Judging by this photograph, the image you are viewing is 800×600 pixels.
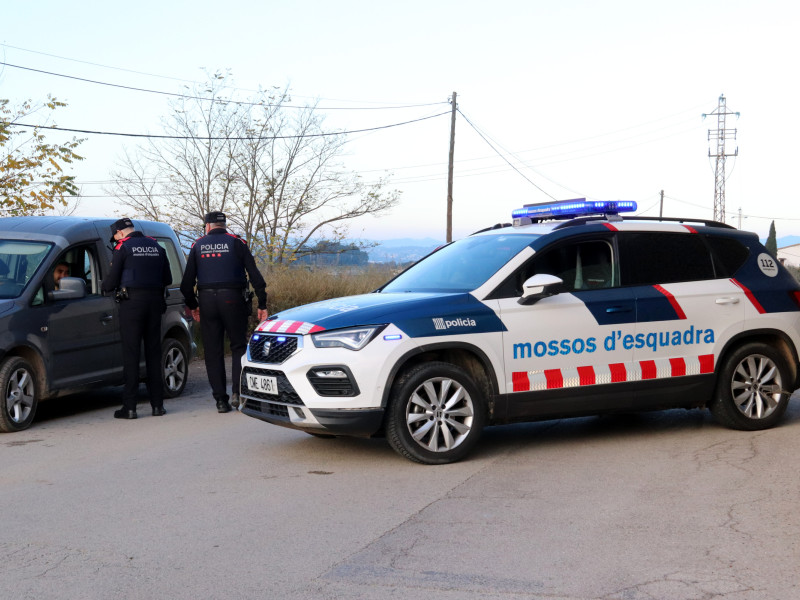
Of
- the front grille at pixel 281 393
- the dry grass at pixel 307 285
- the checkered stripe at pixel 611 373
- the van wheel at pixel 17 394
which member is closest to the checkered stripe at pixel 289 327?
the front grille at pixel 281 393

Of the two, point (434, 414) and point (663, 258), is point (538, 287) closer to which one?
point (434, 414)

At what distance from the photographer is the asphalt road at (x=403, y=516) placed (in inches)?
172

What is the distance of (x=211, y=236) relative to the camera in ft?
31.6

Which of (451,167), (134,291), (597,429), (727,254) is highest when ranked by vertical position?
(451,167)

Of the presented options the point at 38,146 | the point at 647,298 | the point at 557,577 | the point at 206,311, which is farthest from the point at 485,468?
the point at 38,146

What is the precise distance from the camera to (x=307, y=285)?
811 inches

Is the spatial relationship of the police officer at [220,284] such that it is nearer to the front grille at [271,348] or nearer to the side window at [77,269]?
the side window at [77,269]

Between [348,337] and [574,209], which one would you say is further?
[574,209]

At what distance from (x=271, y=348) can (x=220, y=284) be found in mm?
2626

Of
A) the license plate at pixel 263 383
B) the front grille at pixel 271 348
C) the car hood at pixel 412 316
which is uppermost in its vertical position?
the car hood at pixel 412 316

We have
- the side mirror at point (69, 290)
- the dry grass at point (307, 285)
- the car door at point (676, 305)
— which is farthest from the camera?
the dry grass at point (307, 285)

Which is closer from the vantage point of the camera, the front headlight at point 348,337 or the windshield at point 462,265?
the front headlight at point 348,337

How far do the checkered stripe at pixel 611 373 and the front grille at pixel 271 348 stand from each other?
1613 mm

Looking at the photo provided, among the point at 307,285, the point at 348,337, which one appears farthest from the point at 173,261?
the point at 307,285
